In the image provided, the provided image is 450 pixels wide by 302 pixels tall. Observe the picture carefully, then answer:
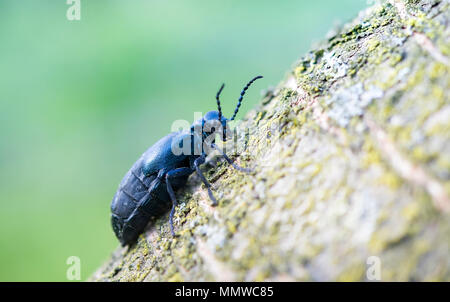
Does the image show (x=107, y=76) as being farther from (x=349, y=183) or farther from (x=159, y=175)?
(x=349, y=183)

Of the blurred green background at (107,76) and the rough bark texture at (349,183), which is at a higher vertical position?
the blurred green background at (107,76)

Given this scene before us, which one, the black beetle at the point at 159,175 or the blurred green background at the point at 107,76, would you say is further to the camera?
the blurred green background at the point at 107,76

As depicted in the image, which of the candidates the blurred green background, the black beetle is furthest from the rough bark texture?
the blurred green background

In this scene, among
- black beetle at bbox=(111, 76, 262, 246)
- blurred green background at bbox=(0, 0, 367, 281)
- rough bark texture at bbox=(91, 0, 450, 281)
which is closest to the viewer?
rough bark texture at bbox=(91, 0, 450, 281)

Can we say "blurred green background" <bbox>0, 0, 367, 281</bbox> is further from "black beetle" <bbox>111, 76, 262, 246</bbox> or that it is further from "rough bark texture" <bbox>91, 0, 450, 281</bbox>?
"rough bark texture" <bbox>91, 0, 450, 281</bbox>

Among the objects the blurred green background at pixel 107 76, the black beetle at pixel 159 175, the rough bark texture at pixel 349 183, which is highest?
the blurred green background at pixel 107 76

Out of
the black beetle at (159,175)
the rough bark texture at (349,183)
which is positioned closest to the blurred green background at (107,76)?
the black beetle at (159,175)

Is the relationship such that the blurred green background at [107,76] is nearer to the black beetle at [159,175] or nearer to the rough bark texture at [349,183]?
the black beetle at [159,175]

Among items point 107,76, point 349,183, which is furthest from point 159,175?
point 107,76
